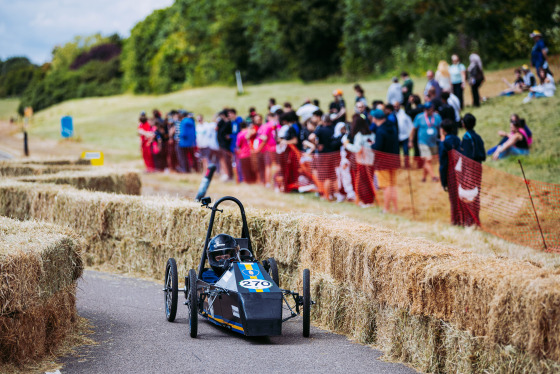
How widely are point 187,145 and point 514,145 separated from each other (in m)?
10.9

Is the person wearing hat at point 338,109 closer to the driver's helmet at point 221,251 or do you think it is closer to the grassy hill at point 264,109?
the grassy hill at point 264,109

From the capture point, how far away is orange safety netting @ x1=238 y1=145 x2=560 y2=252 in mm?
13461

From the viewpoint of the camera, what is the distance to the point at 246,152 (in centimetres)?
2189

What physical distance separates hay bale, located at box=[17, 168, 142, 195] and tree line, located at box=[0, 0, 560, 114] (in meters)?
20.8

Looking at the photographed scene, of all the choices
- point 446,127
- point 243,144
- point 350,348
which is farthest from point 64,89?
point 350,348

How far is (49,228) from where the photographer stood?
8367mm

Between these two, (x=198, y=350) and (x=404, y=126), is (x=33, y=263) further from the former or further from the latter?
(x=404, y=126)

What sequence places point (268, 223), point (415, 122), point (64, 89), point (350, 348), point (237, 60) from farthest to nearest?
point (64, 89)
point (237, 60)
point (415, 122)
point (268, 223)
point (350, 348)

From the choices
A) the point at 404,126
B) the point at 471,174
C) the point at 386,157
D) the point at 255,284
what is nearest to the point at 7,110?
the point at 404,126

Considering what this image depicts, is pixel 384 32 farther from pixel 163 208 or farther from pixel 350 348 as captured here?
pixel 350 348

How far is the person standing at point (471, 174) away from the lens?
44.2ft

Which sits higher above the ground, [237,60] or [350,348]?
[237,60]

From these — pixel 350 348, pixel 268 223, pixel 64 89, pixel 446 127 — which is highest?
pixel 64 89

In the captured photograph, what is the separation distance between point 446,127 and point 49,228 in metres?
8.32
